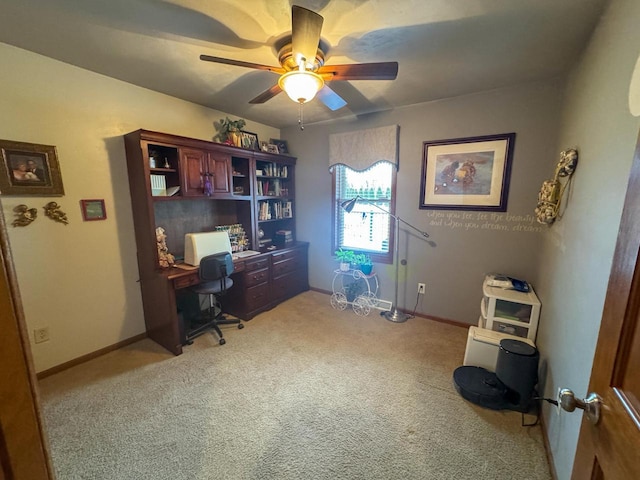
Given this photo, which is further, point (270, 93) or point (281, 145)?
point (281, 145)

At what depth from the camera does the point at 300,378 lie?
2.09m

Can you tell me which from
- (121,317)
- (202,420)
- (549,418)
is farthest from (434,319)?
(121,317)

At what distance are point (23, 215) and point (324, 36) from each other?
2.51 m

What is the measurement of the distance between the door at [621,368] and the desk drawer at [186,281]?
104 inches

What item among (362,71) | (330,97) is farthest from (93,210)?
(362,71)

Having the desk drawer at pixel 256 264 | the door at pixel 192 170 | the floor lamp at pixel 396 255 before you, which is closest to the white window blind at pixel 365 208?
the floor lamp at pixel 396 255

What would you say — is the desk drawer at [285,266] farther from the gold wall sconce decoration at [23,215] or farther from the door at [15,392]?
the door at [15,392]

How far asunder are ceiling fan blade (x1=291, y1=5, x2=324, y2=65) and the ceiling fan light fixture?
0.27ft

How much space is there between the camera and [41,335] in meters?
2.07

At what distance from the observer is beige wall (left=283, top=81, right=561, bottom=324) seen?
2.37 m

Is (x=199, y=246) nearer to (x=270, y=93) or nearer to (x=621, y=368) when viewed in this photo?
(x=270, y=93)

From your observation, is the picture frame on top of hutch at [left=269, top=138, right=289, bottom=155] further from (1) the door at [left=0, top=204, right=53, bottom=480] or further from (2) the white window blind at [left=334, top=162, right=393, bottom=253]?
(1) the door at [left=0, top=204, right=53, bottom=480]

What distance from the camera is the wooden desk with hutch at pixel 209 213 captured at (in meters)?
2.37

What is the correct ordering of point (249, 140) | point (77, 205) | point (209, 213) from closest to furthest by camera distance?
point (77, 205)
point (209, 213)
point (249, 140)
